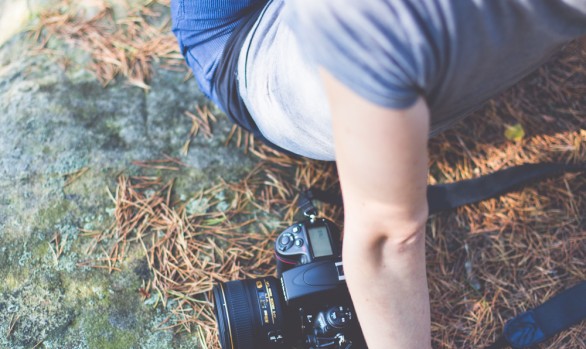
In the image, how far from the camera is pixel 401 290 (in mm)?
969

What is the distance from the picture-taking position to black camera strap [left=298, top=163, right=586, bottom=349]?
1.42 metres

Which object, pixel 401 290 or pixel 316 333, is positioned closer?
pixel 401 290

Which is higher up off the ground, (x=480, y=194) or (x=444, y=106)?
(x=444, y=106)

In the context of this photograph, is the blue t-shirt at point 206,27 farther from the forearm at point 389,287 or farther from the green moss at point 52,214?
the forearm at point 389,287

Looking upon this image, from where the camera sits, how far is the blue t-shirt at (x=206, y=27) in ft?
4.37

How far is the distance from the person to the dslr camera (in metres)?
0.24

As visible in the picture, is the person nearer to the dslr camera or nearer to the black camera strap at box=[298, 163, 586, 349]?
the dslr camera

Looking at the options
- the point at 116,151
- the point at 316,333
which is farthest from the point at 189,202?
the point at 316,333

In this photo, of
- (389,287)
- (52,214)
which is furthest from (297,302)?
(52,214)

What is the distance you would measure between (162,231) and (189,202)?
12 centimetres

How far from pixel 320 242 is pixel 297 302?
0.53 ft

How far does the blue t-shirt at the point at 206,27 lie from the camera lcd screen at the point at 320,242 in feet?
1.52

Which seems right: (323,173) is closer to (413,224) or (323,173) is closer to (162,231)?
(162,231)

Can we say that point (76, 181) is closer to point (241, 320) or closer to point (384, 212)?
point (241, 320)
